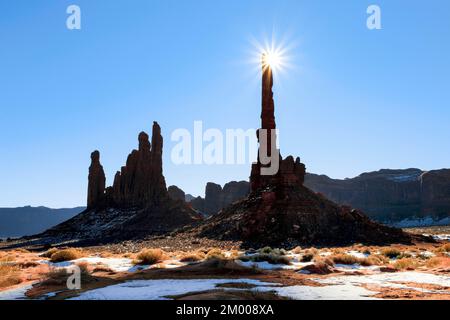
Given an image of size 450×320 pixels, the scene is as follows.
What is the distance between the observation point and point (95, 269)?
18.5 metres

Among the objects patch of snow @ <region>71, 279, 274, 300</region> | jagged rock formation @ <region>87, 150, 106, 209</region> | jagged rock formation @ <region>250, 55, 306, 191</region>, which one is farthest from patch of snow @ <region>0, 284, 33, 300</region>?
jagged rock formation @ <region>87, 150, 106, 209</region>

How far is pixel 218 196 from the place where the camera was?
14800 centimetres

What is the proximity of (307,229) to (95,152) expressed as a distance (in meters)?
68.7

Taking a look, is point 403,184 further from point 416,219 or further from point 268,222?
point 268,222

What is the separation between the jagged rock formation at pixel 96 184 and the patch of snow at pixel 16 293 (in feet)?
274

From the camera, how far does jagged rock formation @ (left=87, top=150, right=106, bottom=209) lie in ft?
312

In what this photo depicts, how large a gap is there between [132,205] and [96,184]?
1372 centimetres

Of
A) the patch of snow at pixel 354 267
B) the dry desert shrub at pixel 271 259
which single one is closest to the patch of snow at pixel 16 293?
the dry desert shrub at pixel 271 259

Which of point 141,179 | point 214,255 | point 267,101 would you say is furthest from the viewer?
point 141,179

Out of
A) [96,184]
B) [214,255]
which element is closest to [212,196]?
[96,184]

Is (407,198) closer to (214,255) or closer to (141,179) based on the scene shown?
(141,179)

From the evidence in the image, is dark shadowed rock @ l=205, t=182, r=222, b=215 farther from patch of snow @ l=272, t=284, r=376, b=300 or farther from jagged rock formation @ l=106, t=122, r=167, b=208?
patch of snow @ l=272, t=284, r=376, b=300

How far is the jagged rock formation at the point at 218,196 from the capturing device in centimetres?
14500

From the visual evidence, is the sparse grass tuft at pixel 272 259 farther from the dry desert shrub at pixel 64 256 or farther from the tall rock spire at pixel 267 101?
the tall rock spire at pixel 267 101
